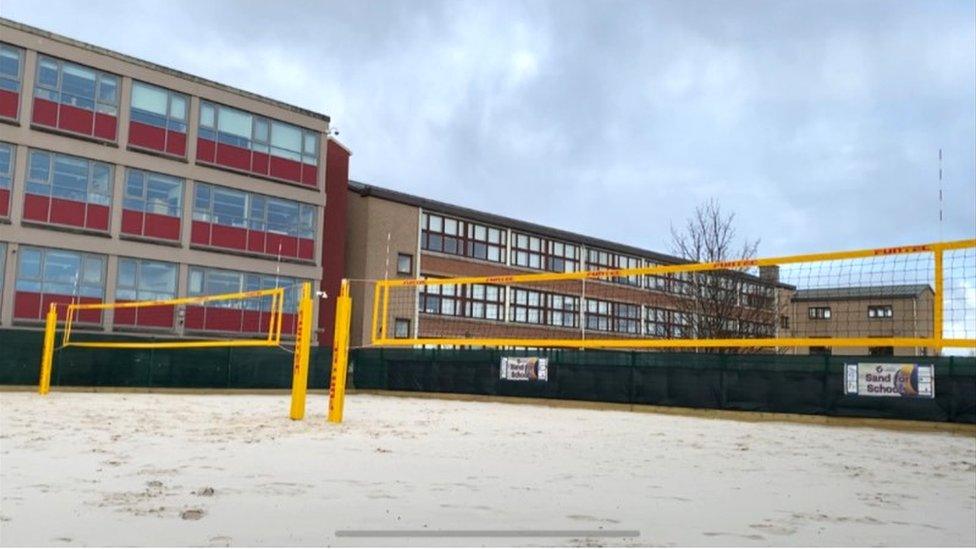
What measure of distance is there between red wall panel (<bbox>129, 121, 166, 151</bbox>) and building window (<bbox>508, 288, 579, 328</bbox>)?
20345 mm

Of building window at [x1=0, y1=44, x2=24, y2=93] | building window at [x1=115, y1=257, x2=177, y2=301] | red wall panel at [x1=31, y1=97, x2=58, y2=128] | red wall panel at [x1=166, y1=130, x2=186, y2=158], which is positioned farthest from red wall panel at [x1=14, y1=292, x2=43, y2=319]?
red wall panel at [x1=166, y1=130, x2=186, y2=158]

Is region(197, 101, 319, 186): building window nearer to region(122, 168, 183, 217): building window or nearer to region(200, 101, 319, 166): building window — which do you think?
region(200, 101, 319, 166): building window

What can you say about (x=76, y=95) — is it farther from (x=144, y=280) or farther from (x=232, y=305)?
(x=232, y=305)

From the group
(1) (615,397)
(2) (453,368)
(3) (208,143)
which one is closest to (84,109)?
A: (3) (208,143)

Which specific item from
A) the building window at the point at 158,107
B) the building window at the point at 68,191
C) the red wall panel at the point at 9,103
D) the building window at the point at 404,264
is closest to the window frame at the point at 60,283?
the building window at the point at 68,191

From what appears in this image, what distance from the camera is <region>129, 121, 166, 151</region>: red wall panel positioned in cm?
2975

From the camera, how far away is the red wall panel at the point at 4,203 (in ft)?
87.1

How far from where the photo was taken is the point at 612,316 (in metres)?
49.7

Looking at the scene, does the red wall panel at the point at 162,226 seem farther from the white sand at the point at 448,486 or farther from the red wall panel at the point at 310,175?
the white sand at the point at 448,486

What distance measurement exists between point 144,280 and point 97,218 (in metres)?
2.81

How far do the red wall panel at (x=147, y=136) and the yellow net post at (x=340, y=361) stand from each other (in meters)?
19.1

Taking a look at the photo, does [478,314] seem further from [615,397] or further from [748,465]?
[748,465]

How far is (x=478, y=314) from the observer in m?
42.2

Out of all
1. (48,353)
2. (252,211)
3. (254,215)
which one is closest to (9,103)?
(252,211)
